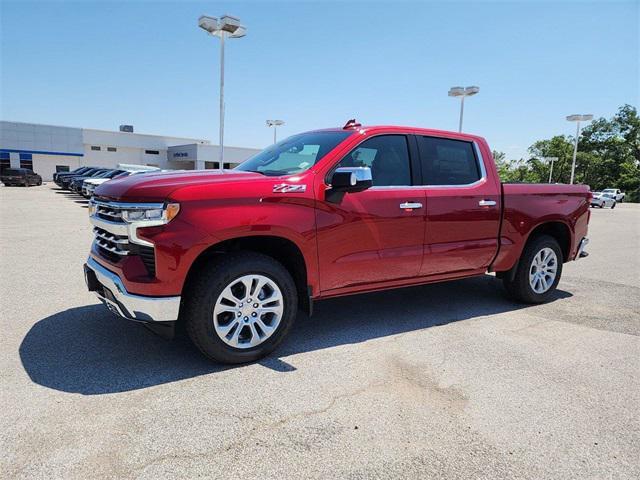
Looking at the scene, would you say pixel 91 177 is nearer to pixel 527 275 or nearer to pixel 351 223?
pixel 351 223

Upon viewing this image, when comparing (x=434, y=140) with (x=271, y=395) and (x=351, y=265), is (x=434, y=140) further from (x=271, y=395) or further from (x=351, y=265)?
(x=271, y=395)

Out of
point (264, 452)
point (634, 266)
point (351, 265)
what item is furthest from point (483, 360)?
point (634, 266)

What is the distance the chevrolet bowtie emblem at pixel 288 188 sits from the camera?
361 cm

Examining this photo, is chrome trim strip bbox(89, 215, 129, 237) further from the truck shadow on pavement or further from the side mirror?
the side mirror

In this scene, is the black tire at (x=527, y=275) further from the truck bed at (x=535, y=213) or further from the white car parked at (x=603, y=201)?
the white car parked at (x=603, y=201)

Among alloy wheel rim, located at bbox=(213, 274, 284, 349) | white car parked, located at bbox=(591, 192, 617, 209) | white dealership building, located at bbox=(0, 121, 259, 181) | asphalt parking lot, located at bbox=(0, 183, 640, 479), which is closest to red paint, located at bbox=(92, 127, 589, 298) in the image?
alloy wheel rim, located at bbox=(213, 274, 284, 349)

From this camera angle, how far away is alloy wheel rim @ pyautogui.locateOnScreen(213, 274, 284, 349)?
3.49m

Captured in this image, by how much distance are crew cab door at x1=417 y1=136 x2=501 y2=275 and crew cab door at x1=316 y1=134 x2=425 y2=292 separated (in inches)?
6.6

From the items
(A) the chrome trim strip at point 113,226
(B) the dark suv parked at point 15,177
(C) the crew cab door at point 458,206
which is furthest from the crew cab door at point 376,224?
(B) the dark suv parked at point 15,177

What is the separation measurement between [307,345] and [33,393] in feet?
6.84

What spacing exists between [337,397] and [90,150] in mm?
59800

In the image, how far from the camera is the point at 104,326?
14.3ft

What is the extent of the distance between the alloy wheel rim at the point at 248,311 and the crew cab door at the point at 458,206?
1695 mm

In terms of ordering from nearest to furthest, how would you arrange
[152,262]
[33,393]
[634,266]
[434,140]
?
[33,393], [152,262], [434,140], [634,266]
